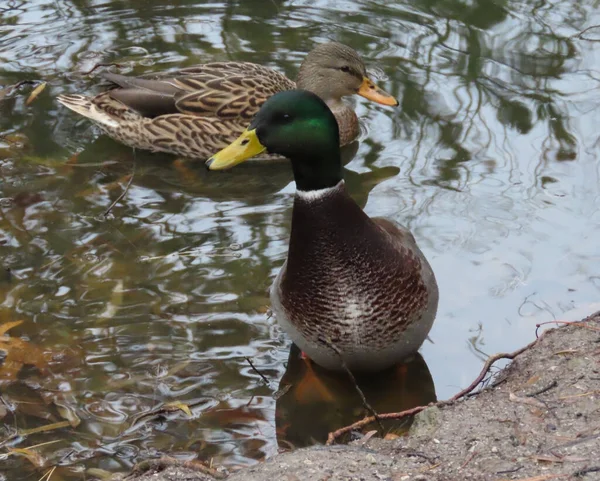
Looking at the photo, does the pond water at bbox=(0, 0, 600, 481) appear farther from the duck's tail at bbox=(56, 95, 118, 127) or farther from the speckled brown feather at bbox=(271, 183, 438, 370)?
the speckled brown feather at bbox=(271, 183, 438, 370)

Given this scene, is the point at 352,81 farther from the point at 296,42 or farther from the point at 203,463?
the point at 203,463

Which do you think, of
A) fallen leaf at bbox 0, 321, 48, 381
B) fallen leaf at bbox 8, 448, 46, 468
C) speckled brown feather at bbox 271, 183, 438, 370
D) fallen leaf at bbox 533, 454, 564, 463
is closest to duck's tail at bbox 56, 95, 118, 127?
fallen leaf at bbox 0, 321, 48, 381

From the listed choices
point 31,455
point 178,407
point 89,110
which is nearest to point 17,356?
point 31,455

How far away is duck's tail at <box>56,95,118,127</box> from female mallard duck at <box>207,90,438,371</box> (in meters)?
3.19

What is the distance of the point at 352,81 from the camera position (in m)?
7.47

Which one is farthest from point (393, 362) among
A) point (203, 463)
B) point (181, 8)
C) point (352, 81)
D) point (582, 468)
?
point (181, 8)

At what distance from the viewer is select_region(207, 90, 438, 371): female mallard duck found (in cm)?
441

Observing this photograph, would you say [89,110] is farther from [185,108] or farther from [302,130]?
[302,130]

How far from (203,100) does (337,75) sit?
3.35 ft

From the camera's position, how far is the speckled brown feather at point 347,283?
4.45 meters

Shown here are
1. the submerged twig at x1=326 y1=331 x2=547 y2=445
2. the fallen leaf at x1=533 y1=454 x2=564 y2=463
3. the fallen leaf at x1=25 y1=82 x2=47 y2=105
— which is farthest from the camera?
the fallen leaf at x1=25 y1=82 x2=47 y2=105

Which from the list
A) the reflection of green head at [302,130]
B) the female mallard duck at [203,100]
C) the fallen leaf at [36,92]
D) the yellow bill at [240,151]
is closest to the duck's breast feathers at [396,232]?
the reflection of green head at [302,130]

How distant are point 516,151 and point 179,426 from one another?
11.5ft

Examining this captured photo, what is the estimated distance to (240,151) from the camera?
14.5ft
